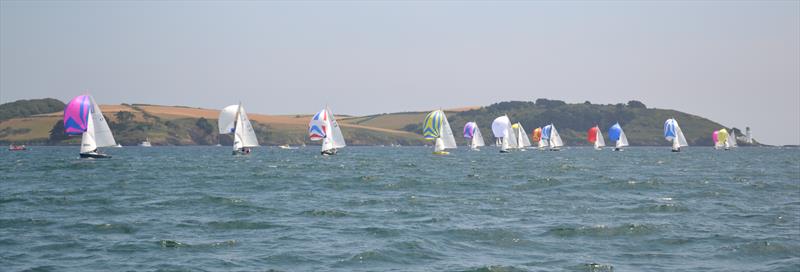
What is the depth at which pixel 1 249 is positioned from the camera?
78.7 ft

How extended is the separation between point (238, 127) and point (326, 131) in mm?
11668

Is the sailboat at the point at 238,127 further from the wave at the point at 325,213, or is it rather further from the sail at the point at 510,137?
the wave at the point at 325,213

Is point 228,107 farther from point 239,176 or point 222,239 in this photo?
point 222,239

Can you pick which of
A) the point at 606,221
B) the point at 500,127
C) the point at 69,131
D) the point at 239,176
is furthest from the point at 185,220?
the point at 500,127

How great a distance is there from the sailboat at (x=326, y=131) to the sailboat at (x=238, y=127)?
832 centimetres

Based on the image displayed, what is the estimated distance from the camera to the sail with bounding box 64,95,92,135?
82750 mm

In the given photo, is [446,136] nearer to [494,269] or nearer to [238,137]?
[238,137]

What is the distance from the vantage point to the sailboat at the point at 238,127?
112438mm

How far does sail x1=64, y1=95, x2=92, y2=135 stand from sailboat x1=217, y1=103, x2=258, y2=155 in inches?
1141

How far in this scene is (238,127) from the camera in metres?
112

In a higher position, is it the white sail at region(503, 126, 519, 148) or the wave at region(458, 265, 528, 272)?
the white sail at region(503, 126, 519, 148)

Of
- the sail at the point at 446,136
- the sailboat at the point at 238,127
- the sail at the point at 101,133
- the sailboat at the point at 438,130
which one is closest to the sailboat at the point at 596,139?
the sail at the point at 446,136

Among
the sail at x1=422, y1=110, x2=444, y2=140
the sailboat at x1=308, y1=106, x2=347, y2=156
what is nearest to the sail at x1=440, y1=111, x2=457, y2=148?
the sail at x1=422, y1=110, x2=444, y2=140

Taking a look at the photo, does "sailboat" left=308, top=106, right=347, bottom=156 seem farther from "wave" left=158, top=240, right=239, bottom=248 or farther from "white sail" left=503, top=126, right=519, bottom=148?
"wave" left=158, top=240, right=239, bottom=248
